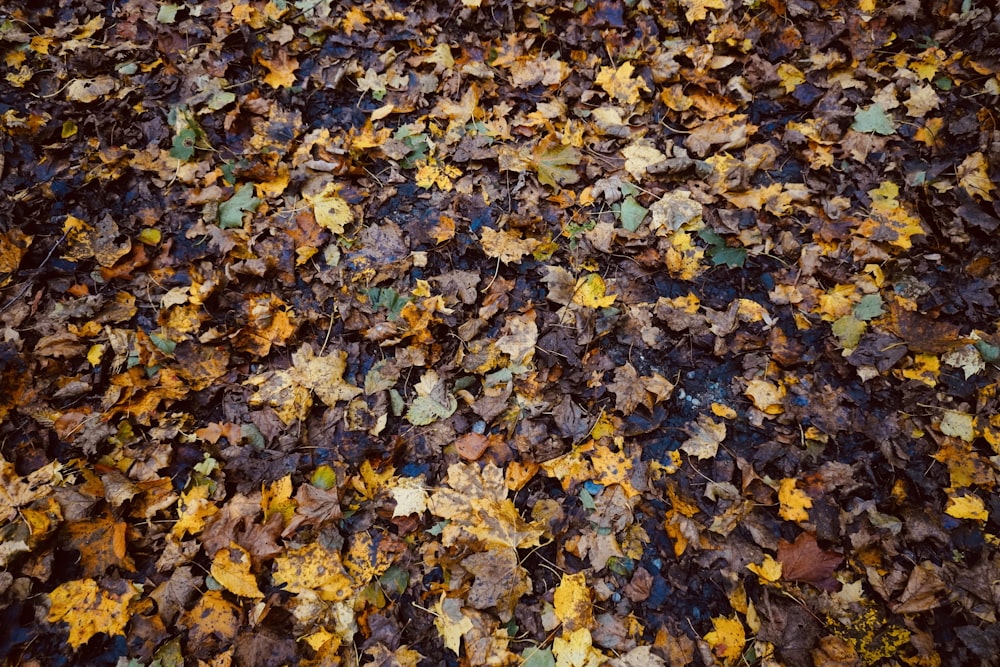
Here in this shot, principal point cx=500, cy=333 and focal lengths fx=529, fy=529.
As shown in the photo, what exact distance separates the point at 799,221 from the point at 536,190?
4.32 feet

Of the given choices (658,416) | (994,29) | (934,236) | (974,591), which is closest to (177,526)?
(658,416)

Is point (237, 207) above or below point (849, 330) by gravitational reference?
above

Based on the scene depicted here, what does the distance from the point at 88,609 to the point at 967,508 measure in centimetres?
327

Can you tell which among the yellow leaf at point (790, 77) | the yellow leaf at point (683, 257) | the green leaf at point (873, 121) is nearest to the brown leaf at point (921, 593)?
the yellow leaf at point (683, 257)

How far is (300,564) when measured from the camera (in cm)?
197

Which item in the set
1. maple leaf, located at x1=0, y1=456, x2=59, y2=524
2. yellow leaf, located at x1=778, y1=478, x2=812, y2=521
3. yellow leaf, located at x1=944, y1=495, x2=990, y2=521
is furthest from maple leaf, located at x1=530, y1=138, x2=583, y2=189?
maple leaf, located at x1=0, y1=456, x2=59, y2=524

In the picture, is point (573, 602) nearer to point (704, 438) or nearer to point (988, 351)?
point (704, 438)

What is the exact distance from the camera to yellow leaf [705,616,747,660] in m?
1.88

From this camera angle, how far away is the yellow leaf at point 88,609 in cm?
185

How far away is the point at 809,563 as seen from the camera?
6.48 ft

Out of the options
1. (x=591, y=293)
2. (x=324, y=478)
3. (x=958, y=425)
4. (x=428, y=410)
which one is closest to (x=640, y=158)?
(x=591, y=293)

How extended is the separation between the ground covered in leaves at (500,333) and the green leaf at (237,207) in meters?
0.03

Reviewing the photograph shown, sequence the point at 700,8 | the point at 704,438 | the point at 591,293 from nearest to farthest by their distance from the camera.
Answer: the point at 704,438, the point at 591,293, the point at 700,8

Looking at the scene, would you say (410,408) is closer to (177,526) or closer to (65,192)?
(177,526)
